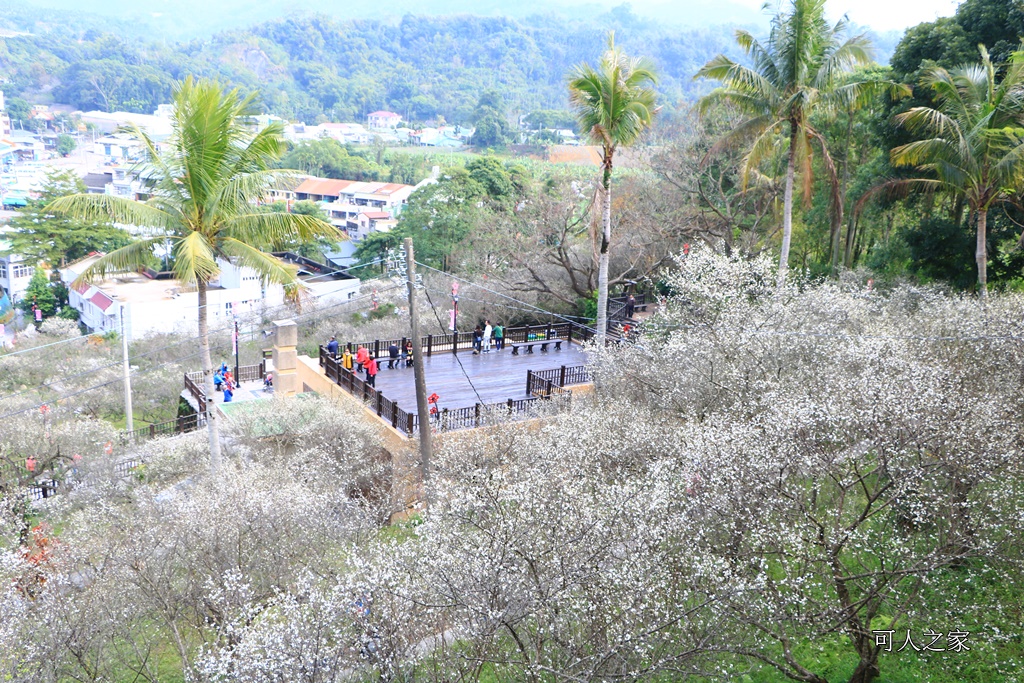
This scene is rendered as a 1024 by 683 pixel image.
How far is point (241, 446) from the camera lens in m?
17.8

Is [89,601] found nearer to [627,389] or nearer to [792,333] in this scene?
[627,389]

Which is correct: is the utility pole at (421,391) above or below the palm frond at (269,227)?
below

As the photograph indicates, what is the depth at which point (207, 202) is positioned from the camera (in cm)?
1308

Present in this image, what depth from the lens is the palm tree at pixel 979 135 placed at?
15.9 metres

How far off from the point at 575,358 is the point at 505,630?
51.3ft

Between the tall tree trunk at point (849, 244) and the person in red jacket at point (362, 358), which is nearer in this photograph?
the person in red jacket at point (362, 358)

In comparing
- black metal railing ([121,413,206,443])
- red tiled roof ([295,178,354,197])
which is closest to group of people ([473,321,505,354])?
black metal railing ([121,413,206,443])

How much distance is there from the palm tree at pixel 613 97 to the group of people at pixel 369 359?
7784 millimetres

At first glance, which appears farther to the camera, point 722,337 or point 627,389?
point 627,389

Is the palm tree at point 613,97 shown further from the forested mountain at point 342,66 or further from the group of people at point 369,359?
the forested mountain at point 342,66

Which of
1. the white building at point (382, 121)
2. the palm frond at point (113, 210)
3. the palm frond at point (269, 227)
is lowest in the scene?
the palm frond at point (269, 227)

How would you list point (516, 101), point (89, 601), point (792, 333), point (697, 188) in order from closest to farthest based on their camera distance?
point (89, 601)
point (792, 333)
point (697, 188)
point (516, 101)

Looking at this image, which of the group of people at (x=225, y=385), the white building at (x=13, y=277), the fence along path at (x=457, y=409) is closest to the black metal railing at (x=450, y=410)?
the fence along path at (x=457, y=409)

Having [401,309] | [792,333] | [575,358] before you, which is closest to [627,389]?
[792,333]
